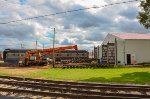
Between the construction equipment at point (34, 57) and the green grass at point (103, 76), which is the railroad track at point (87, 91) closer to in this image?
the green grass at point (103, 76)

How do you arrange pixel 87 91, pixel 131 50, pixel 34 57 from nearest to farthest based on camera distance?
pixel 87 91
pixel 34 57
pixel 131 50

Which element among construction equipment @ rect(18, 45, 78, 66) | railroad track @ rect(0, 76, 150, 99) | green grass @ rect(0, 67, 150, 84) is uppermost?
construction equipment @ rect(18, 45, 78, 66)

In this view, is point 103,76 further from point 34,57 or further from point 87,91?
point 34,57

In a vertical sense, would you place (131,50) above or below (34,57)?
above

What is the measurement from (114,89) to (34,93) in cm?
504

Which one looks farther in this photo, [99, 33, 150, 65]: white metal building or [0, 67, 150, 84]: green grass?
[99, 33, 150, 65]: white metal building

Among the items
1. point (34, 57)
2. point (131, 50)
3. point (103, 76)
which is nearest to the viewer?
point (103, 76)

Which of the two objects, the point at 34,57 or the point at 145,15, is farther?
the point at 34,57

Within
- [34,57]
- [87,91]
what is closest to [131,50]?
[34,57]

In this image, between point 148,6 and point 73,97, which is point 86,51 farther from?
point 73,97

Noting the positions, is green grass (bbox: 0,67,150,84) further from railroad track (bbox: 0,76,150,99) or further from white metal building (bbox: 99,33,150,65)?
white metal building (bbox: 99,33,150,65)

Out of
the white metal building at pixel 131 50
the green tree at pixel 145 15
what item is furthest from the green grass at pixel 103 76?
the white metal building at pixel 131 50

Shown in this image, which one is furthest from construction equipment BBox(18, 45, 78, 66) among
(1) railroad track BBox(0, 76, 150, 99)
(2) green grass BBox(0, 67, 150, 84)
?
(1) railroad track BBox(0, 76, 150, 99)

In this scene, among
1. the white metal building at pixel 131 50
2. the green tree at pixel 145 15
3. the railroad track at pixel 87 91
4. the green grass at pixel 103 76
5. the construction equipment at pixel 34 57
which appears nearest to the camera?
the railroad track at pixel 87 91
